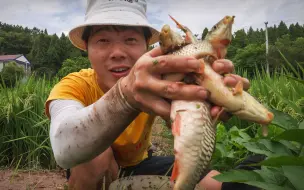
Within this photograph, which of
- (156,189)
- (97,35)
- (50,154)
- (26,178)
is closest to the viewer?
(156,189)

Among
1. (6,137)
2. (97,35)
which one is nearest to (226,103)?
(97,35)

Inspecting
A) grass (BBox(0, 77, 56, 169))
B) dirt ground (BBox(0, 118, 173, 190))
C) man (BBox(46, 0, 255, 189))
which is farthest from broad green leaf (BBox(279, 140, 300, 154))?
grass (BBox(0, 77, 56, 169))

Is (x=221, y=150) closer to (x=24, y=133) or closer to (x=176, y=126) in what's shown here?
(x=176, y=126)

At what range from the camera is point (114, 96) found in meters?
1.15

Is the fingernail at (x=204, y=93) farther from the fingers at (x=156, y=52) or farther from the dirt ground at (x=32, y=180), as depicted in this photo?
the dirt ground at (x=32, y=180)

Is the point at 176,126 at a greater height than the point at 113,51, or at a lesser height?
lesser

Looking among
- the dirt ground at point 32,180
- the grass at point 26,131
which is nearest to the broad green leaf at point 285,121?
the dirt ground at point 32,180

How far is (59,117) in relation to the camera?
50.2 inches

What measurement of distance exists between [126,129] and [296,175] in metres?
1.11

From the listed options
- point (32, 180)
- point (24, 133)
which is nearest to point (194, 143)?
point (32, 180)

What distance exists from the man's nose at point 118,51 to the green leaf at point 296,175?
3.01ft

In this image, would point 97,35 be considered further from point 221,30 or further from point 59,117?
point 221,30

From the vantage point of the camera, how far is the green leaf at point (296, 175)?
0.99 meters

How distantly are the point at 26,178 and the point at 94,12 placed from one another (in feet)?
6.73
